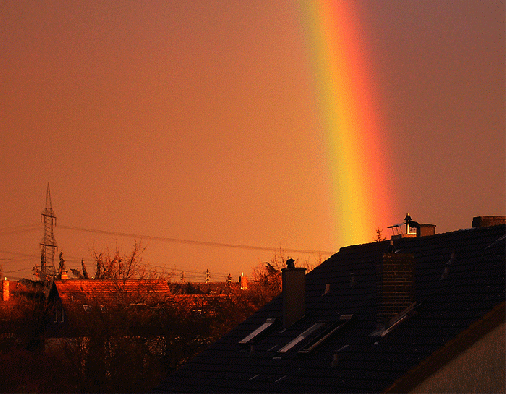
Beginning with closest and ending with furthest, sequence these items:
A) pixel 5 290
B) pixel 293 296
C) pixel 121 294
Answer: pixel 293 296 < pixel 121 294 < pixel 5 290

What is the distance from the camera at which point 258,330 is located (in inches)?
834

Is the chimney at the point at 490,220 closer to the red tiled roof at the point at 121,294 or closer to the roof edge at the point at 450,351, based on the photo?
the roof edge at the point at 450,351

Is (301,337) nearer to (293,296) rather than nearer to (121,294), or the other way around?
(293,296)

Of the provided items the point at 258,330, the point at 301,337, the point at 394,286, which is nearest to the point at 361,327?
the point at 394,286

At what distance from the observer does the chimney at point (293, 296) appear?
20797 millimetres

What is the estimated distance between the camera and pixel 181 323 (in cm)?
3744

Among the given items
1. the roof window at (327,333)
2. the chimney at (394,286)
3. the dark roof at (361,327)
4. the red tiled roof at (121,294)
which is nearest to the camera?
the dark roof at (361,327)

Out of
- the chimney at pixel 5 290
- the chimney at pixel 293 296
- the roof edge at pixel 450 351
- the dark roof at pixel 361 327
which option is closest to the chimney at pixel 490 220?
the dark roof at pixel 361 327

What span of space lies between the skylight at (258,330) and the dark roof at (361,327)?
11 centimetres

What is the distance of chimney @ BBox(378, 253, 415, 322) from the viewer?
16.3 metres

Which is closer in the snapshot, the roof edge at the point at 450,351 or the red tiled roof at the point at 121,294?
the roof edge at the point at 450,351

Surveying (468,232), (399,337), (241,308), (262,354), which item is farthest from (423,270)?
(241,308)

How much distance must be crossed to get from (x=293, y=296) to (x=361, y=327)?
3913mm

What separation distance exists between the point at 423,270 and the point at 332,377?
394 cm
